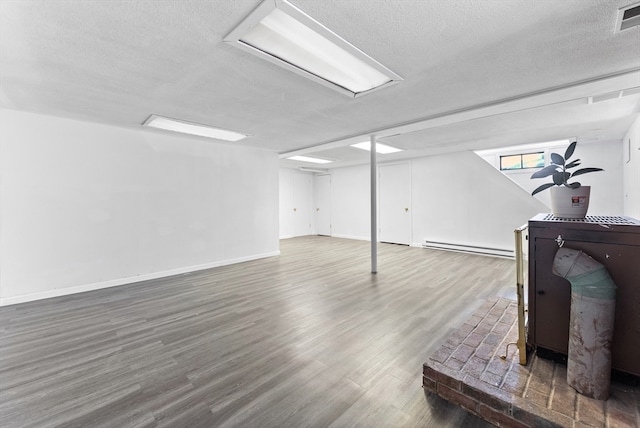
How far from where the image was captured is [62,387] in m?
1.82

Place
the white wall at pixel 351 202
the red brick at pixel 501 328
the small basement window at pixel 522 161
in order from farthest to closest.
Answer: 1. the white wall at pixel 351 202
2. the small basement window at pixel 522 161
3. the red brick at pixel 501 328

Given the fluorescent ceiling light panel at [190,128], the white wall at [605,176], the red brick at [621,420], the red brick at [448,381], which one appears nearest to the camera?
the red brick at [621,420]

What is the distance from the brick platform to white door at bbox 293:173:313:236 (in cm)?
776

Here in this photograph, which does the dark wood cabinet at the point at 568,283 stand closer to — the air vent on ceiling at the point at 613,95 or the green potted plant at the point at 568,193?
the green potted plant at the point at 568,193

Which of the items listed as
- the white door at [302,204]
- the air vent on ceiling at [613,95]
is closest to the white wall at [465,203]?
the air vent on ceiling at [613,95]

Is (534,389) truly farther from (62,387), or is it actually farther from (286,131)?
(286,131)

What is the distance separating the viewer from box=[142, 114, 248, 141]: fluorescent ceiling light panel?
3.73m

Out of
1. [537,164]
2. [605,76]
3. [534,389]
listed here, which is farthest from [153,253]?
[537,164]

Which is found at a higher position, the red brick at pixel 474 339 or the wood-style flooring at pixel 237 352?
the red brick at pixel 474 339

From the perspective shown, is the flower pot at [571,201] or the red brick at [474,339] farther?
the red brick at [474,339]

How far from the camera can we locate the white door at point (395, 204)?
7379mm

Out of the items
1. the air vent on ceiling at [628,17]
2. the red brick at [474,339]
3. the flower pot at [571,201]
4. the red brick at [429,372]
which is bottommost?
the red brick at [429,372]

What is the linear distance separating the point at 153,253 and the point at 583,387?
5350mm

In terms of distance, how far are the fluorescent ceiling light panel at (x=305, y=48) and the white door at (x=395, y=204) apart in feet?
16.7
